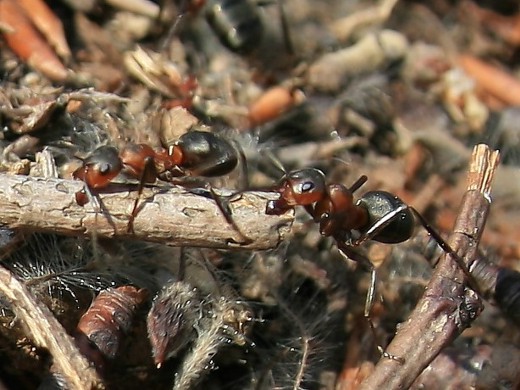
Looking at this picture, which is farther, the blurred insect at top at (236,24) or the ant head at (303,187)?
the blurred insect at top at (236,24)

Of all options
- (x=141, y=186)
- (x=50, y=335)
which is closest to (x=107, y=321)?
(x=50, y=335)

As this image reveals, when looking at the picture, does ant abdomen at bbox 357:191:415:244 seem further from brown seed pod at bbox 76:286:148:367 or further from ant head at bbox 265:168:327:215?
brown seed pod at bbox 76:286:148:367

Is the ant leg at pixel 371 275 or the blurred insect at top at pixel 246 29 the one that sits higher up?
the blurred insect at top at pixel 246 29

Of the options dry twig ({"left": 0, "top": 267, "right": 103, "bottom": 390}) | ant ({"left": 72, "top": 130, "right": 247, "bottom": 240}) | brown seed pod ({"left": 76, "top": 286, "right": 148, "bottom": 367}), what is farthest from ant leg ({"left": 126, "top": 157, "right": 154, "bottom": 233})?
dry twig ({"left": 0, "top": 267, "right": 103, "bottom": 390})

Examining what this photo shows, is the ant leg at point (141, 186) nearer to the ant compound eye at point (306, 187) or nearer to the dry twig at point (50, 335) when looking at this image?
the dry twig at point (50, 335)

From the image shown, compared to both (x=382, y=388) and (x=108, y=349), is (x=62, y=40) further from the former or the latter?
(x=382, y=388)

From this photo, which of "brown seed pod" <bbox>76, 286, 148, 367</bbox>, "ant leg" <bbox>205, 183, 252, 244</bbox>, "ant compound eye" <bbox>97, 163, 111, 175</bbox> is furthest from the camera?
"ant compound eye" <bbox>97, 163, 111, 175</bbox>

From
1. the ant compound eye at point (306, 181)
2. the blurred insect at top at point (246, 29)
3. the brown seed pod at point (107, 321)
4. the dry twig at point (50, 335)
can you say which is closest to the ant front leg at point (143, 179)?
the brown seed pod at point (107, 321)
